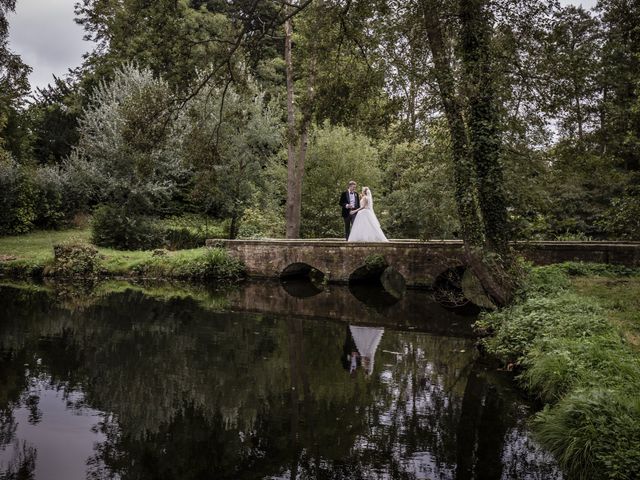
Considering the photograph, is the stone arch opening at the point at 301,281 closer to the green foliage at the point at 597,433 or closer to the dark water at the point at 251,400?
the dark water at the point at 251,400

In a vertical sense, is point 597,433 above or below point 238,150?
below

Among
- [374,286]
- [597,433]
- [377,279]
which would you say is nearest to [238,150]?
[377,279]

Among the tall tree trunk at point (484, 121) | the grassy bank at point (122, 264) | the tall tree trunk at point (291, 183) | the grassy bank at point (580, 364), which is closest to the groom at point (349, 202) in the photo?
the tall tree trunk at point (291, 183)

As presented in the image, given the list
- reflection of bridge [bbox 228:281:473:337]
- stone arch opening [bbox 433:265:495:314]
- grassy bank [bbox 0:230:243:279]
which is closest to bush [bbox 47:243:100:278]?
grassy bank [bbox 0:230:243:279]

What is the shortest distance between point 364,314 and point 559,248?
6045 millimetres

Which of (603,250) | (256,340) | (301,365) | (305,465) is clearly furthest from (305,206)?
(305,465)

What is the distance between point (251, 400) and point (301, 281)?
1311cm

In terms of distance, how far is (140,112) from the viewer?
33.9 ft

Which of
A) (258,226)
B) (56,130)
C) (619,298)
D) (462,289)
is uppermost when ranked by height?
(56,130)

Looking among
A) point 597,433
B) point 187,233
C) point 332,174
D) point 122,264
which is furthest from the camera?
point 332,174

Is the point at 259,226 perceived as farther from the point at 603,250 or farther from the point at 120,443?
the point at 120,443

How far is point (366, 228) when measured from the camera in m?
18.0

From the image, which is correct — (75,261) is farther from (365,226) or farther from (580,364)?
(580,364)

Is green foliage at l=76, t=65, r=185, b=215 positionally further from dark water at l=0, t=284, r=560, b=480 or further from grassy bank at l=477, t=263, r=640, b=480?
grassy bank at l=477, t=263, r=640, b=480
